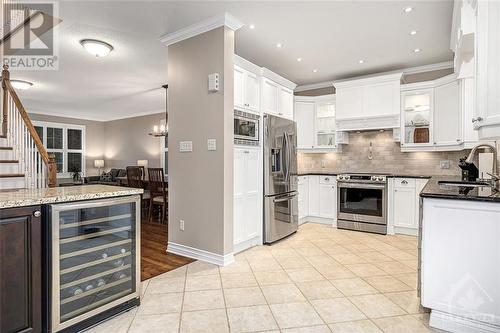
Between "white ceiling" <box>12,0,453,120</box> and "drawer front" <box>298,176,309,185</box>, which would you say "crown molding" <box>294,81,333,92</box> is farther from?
"drawer front" <box>298,176,309,185</box>

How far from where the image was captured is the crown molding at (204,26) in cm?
306

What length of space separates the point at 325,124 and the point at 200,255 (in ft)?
11.6

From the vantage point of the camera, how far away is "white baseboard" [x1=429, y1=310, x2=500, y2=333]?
1.80 metres

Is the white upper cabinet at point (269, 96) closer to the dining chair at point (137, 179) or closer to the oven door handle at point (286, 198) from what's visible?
the oven door handle at point (286, 198)

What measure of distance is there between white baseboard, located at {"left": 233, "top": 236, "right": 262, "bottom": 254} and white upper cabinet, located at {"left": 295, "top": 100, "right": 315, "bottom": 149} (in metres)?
2.40

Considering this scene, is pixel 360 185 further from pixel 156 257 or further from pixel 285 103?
pixel 156 257

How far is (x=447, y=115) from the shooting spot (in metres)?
4.25

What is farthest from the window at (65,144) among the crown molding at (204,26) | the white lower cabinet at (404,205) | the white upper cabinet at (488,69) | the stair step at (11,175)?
the white upper cabinet at (488,69)

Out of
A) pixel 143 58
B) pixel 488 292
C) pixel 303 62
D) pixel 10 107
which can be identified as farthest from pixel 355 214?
pixel 10 107

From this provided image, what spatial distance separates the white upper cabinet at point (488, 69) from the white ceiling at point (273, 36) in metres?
1.36

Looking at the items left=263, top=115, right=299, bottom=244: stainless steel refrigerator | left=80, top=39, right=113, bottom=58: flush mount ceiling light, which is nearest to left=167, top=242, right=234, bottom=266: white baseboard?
left=263, top=115, right=299, bottom=244: stainless steel refrigerator

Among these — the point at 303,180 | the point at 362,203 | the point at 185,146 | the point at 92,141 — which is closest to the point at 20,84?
the point at 92,141

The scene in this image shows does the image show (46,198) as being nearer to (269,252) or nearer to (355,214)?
(269,252)

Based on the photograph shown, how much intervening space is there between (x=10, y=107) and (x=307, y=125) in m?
4.70
